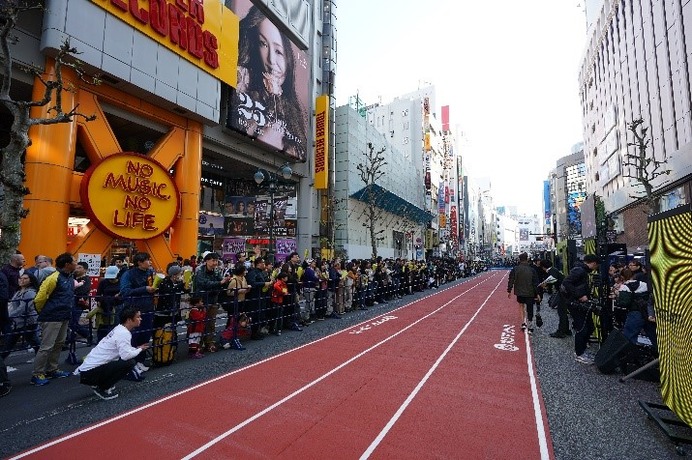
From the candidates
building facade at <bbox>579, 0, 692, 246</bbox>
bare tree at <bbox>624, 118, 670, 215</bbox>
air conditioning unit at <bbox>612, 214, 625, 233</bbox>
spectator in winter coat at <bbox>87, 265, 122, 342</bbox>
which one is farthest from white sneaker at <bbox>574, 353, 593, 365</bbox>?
air conditioning unit at <bbox>612, 214, 625, 233</bbox>

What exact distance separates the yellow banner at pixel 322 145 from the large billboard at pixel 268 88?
2.21 m

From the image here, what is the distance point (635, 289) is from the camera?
635cm

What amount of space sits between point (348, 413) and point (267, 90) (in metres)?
23.4

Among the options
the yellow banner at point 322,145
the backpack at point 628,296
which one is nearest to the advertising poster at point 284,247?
the yellow banner at point 322,145

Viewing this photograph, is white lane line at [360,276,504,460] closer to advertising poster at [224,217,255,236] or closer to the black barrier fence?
the black barrier fence

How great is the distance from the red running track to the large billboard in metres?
18.4

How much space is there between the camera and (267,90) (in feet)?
80.2

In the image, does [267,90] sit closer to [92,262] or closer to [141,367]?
[92,262]

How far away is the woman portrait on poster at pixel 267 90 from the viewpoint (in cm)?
2253

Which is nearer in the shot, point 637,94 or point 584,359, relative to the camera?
point 584,359

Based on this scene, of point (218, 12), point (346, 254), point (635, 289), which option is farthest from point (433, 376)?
point (346, 254)

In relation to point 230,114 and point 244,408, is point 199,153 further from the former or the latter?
point 244,408

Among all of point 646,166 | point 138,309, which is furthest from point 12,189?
point 646,166

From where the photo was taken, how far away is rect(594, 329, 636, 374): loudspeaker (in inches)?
245
